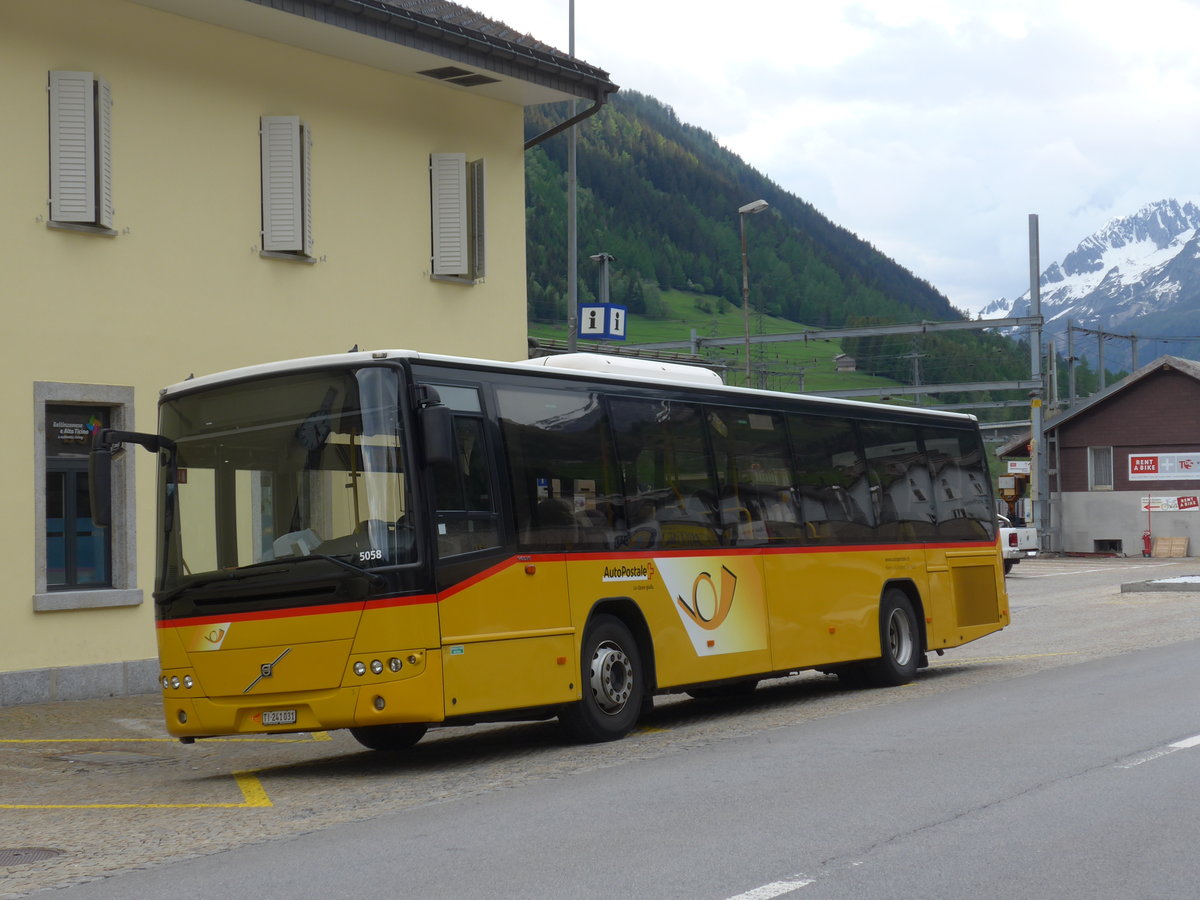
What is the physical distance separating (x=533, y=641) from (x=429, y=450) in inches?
69.2

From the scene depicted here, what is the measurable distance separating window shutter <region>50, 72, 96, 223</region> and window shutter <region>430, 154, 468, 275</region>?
5207 millimetres

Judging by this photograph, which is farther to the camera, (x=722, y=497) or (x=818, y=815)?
(x=722, y=497)

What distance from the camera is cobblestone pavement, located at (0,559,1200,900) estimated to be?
852cm

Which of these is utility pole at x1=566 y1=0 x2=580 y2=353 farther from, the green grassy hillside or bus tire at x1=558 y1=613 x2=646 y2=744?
the green grassy hillside

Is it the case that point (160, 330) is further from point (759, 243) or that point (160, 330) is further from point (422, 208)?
point (759, 243)

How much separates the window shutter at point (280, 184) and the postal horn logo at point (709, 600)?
25.9 ft

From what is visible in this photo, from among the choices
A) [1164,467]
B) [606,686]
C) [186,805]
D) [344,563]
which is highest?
[1164,467]

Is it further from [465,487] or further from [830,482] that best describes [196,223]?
[465,487]

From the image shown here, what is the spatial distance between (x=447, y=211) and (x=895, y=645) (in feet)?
28.1

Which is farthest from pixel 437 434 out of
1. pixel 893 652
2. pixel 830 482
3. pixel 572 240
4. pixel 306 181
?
pixel 572 240

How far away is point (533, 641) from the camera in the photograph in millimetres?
11141

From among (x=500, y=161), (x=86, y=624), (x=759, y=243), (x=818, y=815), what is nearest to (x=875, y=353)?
(x=759, y=243)

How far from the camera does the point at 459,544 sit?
1067 cm

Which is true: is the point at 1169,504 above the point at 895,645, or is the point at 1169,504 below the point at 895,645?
above
